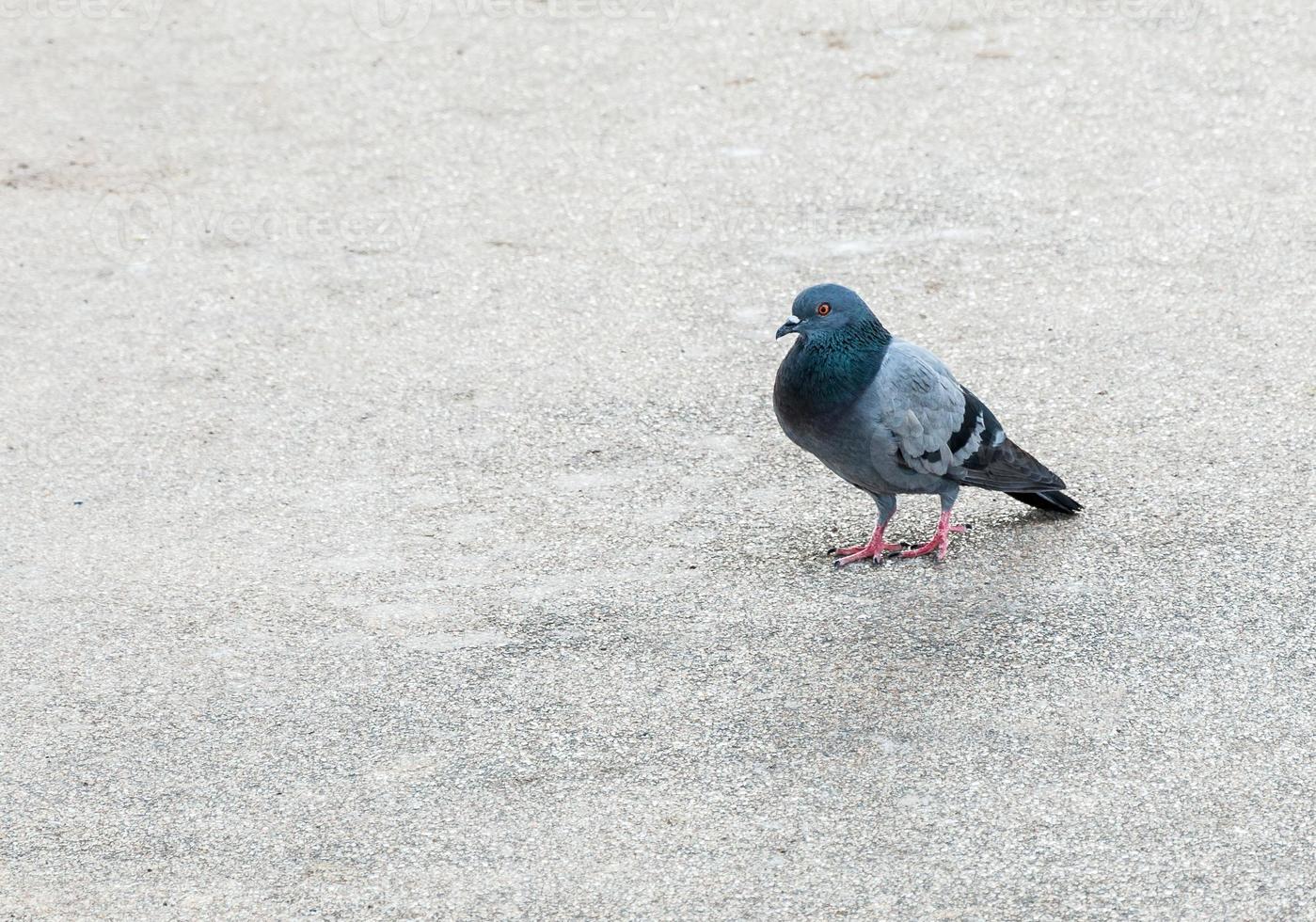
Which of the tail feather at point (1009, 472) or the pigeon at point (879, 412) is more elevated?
the pigeon at point (879, 412)

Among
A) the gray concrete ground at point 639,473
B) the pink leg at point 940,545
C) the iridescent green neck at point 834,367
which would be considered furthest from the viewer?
the pink leg at point 940,545

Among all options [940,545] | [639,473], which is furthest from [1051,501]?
[639,473]

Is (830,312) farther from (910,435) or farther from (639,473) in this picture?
(639,473)

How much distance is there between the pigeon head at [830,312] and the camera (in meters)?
4.43

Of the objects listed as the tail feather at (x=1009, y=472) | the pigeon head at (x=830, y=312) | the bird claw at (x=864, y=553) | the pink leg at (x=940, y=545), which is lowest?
the bird claw at (x=864, y=553)

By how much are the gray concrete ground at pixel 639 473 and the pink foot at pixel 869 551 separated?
0.05 meters

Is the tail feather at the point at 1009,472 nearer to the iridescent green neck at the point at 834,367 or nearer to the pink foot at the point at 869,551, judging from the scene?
the pink foot at the point at 869,551

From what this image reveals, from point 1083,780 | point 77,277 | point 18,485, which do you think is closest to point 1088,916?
point 1083,780

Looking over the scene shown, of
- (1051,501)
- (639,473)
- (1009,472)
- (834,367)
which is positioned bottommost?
(639,473)

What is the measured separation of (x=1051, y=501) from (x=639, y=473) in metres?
1.38

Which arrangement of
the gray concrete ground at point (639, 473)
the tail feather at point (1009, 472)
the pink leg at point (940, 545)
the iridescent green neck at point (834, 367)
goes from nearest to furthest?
the gray concrete ground at point (639, 473)
the iridescent green neck at point (834, 367)
the tail feather at point (1009, 472)
the pink leg at point (940, 545)

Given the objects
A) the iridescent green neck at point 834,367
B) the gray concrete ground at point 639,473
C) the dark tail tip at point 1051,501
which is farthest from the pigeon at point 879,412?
the gray concrete ground at point 639,473

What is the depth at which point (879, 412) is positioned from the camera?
4.39 metres

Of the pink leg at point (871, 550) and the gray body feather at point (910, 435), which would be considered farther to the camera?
the pink leg at point (871, 550)
